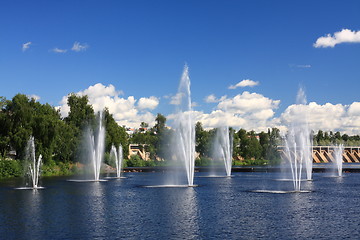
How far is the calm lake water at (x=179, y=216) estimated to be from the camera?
2359 cm

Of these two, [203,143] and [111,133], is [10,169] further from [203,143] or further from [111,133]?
[203,143]

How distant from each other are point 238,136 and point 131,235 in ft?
476

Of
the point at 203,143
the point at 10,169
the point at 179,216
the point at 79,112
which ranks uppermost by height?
the point at 79,112

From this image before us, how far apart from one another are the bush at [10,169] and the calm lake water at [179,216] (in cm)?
2792

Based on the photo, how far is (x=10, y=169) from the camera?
228 ft

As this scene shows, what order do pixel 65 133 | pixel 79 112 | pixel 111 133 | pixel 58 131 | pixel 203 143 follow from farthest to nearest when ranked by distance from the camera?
pixel 203 143, pixel 111 133, pixel 79 112, pixel 65 133, pixel 58 131

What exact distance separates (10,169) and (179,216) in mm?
48195

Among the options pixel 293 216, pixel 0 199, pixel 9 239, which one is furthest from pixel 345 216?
pixel 0 199

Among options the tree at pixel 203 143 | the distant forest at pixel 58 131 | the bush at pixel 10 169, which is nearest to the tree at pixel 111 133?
the distant forest at pixel 58 131

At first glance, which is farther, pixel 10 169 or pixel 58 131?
pixel 58 131

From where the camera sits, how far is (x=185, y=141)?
51.8 metres

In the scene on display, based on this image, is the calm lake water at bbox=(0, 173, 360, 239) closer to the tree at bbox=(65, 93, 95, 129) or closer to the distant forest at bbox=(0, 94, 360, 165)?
the distant forest at bbox=(0, 94, 360, 165)

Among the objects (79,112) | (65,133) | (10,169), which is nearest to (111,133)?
(79,112)

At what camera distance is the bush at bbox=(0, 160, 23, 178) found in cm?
6853
